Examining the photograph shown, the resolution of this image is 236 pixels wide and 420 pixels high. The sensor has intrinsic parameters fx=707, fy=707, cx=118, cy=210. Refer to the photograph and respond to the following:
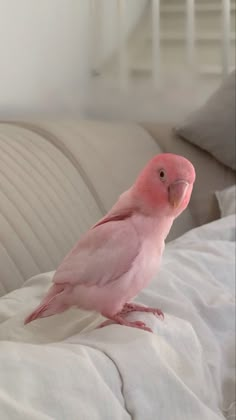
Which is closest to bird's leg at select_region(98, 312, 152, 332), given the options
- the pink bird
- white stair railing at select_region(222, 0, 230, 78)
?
the pink bird

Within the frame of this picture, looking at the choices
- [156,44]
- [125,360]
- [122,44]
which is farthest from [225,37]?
[125,360]

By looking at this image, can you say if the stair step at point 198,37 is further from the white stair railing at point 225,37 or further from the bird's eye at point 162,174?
the bird's eye at point 162,174

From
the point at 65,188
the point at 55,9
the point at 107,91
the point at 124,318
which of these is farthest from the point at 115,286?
the point at 107,91

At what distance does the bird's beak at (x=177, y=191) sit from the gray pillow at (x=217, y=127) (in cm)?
114

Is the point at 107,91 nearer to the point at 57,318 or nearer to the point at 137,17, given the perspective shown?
the point at 137,17

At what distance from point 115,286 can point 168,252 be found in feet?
1.68

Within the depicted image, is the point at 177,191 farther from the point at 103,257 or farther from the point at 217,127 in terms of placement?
the point at 217,127

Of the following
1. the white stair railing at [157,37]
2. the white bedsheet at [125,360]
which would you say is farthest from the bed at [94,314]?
the white stair railing at [157,37]

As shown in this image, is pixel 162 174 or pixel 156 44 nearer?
pixel 162 174

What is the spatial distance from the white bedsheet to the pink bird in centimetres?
4

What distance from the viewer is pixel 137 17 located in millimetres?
2285

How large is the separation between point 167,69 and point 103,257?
4.94ft

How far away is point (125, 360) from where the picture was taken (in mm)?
742

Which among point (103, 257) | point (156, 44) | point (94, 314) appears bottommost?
point (94, 314)
